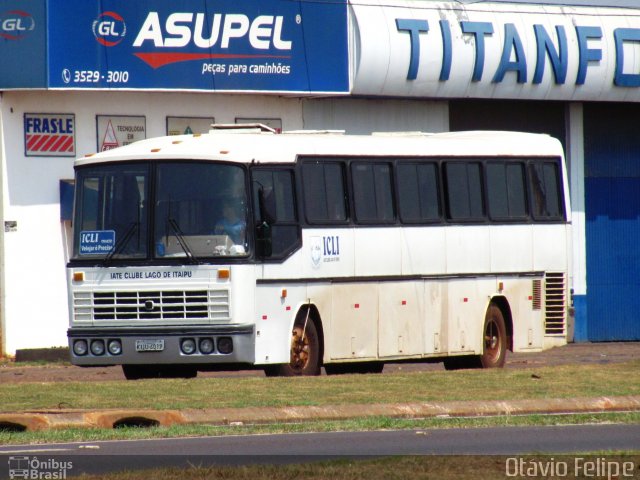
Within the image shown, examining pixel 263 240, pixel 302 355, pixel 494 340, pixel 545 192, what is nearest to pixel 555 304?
pixel 494 340

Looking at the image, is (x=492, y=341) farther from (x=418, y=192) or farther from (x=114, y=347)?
(x=114, y=347)

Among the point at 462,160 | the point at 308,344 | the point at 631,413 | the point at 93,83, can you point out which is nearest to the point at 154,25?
the point at 93,83

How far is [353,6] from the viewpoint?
1228 inches

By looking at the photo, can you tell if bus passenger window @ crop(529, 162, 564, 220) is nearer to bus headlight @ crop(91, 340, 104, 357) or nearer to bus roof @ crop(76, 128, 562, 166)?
bus roof @ crop(76, 128, 562, 166)

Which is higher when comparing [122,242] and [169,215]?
[169,215]

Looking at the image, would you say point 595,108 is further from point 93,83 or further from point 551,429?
point 551,429

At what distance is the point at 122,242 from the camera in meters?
21.0

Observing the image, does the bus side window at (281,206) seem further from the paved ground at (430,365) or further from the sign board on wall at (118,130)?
the sign board on wall at (118,130)

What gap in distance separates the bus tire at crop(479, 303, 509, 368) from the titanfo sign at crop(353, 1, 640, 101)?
7767mm

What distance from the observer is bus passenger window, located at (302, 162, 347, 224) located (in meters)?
22.1

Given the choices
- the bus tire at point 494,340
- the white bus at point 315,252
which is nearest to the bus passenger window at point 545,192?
the white bus at point 315,252

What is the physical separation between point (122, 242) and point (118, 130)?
927 cm

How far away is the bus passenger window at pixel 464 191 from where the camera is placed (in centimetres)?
2431

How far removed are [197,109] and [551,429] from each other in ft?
55.6
